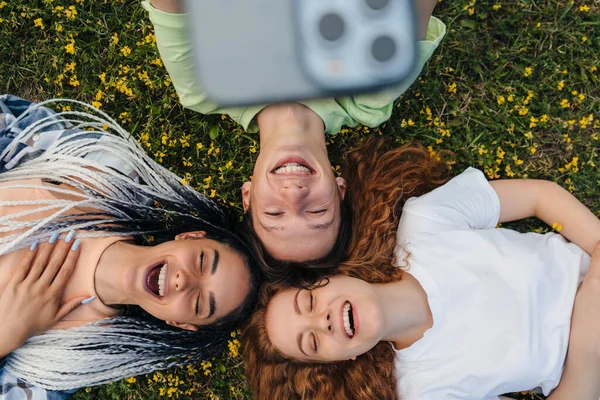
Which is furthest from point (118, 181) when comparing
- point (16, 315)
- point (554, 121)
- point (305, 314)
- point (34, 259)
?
point (554, 121)

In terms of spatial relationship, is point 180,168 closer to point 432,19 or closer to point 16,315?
point 16,315

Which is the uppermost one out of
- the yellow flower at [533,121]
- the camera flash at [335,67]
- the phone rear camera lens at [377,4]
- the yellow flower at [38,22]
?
the phone rear camera lens at [377,4]

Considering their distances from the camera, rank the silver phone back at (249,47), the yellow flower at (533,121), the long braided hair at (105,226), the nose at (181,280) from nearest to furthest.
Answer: the silver phone back at (249,47)
the nose at (181,280)
the long braided hair at (105,226)
the yellow flower at (533,121)

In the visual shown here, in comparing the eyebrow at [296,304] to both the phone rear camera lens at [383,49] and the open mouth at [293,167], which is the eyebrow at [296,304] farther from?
the phone rear camera lens at [383,49]

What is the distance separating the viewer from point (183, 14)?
87.3 inches

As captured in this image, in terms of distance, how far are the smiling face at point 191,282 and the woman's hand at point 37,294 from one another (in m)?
0.48

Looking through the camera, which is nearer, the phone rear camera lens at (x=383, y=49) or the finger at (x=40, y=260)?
the phone rear camera lens at (x=383, y=49)

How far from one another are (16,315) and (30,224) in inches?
18.5

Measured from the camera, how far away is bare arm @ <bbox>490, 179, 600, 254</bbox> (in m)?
2.56

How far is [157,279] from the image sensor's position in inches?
97.7

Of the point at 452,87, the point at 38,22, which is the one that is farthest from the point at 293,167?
the point at 38,22

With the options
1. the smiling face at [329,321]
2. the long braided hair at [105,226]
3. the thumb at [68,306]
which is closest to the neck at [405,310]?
the smiling face at [329,321]

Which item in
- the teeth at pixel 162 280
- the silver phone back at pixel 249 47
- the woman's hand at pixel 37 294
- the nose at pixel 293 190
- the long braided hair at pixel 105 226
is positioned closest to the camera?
the nose at pixel 293 190

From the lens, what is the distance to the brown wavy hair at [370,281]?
252 centimetres
